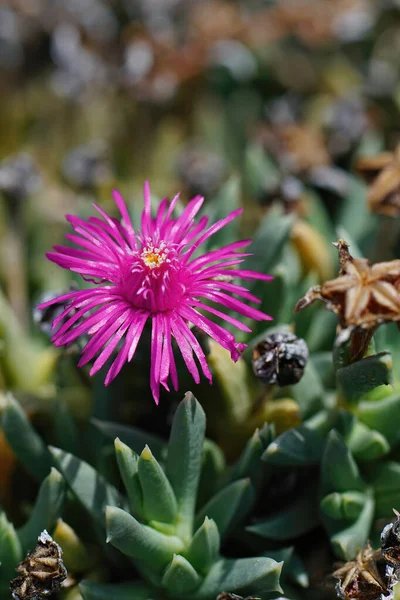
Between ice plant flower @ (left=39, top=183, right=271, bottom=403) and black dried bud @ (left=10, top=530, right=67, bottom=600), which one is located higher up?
ice plant flower @ (left=39, top=183, right=271, bottom=403)

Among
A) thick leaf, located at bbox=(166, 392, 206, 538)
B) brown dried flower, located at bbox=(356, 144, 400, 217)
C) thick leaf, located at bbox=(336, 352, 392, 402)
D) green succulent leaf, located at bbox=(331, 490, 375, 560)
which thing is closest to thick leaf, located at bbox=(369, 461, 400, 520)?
green succulent leaf, located at bbox=(331, 490, 375, 560)

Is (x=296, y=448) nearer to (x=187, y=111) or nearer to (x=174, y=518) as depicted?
(x=174, y=518)

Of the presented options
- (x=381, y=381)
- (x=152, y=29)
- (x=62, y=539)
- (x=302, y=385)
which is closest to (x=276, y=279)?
(x=302, y=385)

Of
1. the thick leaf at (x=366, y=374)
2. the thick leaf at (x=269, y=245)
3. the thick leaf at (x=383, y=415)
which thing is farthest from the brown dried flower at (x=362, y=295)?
the thick leaf at (x=269, y=245)

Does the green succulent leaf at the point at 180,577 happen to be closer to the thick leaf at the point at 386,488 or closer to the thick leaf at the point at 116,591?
the thick leaf at the point at 116,591

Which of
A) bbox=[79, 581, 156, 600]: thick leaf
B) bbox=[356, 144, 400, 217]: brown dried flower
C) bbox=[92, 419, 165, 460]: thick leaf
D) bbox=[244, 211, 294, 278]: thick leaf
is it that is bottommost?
bbox=[79, 581, 156, 600]: thick leaf

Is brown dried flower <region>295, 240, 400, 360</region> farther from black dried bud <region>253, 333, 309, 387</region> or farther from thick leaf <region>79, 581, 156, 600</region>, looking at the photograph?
thick leaf <region>79, 581, 156, 600</region>
